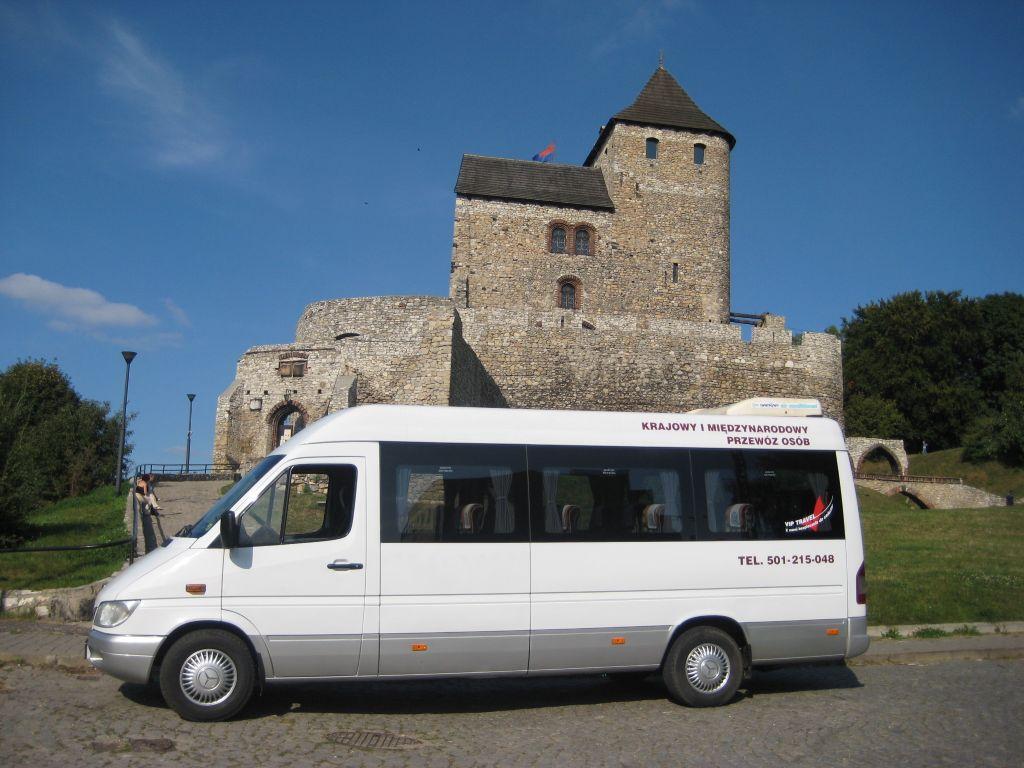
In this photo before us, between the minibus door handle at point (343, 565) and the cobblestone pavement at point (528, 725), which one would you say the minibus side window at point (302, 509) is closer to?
the minibus door handle at point (343, 565)

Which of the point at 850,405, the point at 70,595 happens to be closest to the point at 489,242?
the point at 850,405

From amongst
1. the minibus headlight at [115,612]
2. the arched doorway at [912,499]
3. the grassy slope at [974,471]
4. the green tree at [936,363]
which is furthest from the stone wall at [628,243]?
the minibus headlight at [115,612]

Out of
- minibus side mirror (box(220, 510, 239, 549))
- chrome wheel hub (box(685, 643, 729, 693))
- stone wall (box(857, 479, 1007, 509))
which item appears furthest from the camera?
stone wall (box(857, 479, 1007, 509))

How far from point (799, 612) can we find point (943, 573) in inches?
291

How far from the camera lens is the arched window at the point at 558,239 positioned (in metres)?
37.0

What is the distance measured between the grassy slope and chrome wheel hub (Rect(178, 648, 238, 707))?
1313 inches

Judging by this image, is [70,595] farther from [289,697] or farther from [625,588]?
[625,588]

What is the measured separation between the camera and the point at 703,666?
683 cm

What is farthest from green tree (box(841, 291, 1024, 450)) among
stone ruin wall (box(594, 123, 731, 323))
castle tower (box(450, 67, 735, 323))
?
castle tower (box(450, 67, 735, 323))

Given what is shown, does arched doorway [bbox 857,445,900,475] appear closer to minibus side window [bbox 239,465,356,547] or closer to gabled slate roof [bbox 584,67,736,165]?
gabled slate roof [bbox 584,67,736,165]

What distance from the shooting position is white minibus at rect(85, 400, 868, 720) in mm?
6035

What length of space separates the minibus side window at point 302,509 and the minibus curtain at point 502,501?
3.85 feet

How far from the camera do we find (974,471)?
36.9m

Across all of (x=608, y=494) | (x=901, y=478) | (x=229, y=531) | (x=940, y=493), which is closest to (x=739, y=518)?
(x=608, y=494)
